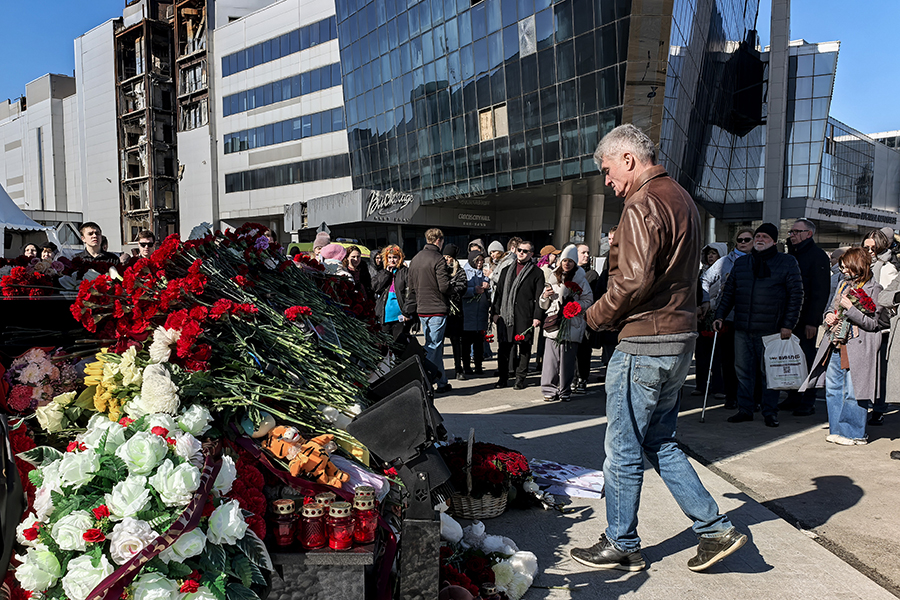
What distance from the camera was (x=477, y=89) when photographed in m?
33.9

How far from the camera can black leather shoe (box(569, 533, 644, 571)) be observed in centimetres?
317

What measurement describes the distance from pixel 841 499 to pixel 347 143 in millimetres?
42442

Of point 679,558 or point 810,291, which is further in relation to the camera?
point 810,291

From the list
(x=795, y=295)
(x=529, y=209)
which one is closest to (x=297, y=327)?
(x=795, y=295)

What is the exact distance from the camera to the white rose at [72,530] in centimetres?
213

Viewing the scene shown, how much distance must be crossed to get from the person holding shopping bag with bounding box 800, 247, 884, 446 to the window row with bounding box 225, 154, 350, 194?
40772mm

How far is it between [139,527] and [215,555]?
0.93 ft

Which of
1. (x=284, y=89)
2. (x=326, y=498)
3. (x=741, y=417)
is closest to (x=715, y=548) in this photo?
(x=326, y=498)

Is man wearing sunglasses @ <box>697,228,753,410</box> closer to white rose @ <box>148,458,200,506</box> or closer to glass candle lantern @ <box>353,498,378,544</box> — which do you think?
glass candle lantern @ <box>353,498,378,544</box>

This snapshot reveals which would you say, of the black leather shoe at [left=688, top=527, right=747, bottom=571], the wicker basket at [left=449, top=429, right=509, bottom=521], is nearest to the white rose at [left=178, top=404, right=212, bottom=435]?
the wicker basket at [left=449, top=429, right=509, bottom=521]

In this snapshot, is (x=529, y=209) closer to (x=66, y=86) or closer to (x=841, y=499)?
(x=841, y=499)

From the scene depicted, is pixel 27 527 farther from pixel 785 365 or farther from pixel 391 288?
pixel 391 288

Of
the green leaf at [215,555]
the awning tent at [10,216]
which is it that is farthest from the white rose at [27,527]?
the awning tent at [10,216]

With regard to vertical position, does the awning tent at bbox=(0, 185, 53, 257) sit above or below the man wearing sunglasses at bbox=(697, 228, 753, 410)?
above
